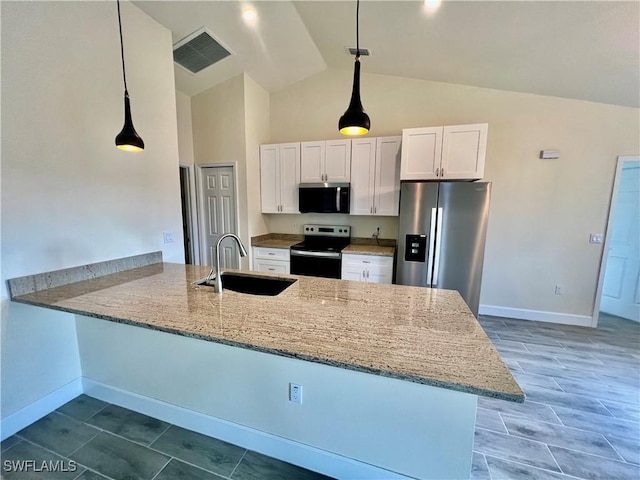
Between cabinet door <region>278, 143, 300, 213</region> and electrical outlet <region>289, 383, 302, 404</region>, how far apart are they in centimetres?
273

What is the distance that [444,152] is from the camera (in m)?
2.98

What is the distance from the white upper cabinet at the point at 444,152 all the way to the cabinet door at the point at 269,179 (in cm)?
181

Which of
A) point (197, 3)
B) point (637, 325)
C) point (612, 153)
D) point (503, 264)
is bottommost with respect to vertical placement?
point (637, 325)

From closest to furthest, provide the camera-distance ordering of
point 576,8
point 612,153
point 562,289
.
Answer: point 576,8 < point 612,153 < point 562,289

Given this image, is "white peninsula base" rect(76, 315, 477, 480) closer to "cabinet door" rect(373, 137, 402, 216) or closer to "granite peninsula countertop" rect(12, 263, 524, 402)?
"granite peninsula countertop" rect(12, 263, 524, 402)

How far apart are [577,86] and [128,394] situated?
497 cm

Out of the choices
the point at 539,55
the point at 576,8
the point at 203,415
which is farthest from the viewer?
the point at 539,55

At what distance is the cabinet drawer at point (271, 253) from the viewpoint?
3.67 meters

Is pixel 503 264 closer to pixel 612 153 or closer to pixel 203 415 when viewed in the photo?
pixel 612 153

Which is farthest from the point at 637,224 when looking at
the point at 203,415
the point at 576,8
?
the point at 203,415

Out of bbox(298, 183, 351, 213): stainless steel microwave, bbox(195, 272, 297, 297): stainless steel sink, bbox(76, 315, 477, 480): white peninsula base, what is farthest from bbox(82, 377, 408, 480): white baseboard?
bbox(298, 183, 351, 213): stainless steel microwave

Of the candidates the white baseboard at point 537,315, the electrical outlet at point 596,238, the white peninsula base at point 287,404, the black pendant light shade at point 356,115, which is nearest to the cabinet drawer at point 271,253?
the white peninsula base at point 287,404

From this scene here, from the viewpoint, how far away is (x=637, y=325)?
11.2 ft

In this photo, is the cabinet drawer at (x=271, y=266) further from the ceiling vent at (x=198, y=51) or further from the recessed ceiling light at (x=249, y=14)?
the recessed ceiling light at (x=249, y=14)
